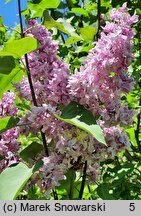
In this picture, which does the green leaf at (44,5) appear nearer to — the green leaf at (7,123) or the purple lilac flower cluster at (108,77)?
the purple lilac flower cluster at (108,77)

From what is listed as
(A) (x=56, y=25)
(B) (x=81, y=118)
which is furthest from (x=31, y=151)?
(A) (x=56, y=25)

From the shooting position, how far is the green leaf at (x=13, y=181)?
1.43 meters

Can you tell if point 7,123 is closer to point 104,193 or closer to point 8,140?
point 8,140

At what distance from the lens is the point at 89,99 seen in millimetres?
1587

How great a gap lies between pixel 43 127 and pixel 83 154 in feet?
0.61

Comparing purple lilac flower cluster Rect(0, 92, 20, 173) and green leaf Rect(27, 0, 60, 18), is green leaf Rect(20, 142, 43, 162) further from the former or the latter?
green leaf Rect(27, 0, 60, 18)

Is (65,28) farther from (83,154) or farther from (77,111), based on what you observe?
(83,154)

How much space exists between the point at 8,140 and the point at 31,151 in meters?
0.22

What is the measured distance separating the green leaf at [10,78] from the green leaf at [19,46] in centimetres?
12

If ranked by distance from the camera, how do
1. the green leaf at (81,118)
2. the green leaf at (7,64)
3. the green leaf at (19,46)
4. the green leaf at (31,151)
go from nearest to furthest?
the green leaf at (81,118) → the green leaf at (19,46) → the green leaf at (7,64) → the green leaf at (31,151)

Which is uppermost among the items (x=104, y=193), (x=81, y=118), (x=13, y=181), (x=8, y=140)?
(x=81, y=118)

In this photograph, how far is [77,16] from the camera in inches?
145

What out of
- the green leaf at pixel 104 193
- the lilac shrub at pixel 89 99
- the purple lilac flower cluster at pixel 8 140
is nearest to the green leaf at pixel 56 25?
the lilac shrub at pixel 89 99

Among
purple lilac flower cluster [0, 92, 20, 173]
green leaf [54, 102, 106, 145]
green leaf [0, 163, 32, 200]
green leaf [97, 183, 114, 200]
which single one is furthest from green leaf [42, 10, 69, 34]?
green leaf [97, 183, 114, 200]
